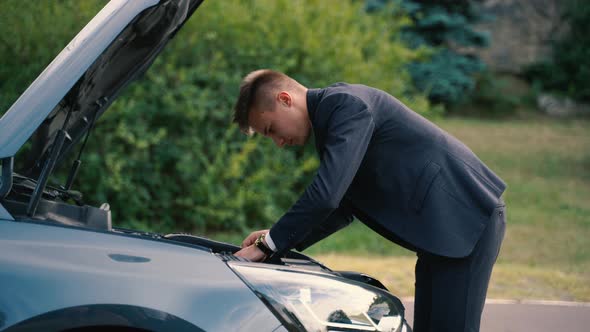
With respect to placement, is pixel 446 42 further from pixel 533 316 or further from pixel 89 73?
pixel 89 73

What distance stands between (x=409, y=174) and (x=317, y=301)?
73 centimetres

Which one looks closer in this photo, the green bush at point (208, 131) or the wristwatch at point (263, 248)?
the wristwatch at point (263, 248)

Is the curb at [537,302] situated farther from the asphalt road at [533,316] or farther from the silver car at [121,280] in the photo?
the silver car at [121,280]

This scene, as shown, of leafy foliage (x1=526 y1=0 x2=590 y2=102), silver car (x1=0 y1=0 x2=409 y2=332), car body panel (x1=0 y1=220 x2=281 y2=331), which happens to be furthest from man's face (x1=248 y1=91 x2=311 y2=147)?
leafy foliage (x1=526 y1=0 x2=590 y2=102)

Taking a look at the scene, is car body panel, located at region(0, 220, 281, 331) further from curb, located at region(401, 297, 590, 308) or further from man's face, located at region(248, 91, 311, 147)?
curb, located at region(401, 297, 590, 308)

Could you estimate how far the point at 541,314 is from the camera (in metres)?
5.58

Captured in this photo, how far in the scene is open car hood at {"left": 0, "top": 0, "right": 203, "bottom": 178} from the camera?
7.86 feet

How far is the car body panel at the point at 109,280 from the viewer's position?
89.4 inches

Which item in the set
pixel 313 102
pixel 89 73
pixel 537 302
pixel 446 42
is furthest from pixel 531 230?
pixel 446 42

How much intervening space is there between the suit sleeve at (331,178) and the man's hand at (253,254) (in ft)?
0.23

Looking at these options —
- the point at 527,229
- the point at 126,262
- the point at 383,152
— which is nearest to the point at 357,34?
the point at 527,229

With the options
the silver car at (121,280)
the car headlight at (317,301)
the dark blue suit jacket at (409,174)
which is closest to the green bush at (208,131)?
the dark blue suit jacket at (409,174)

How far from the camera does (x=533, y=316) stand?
5.52m

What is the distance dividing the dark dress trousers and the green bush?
512cm
